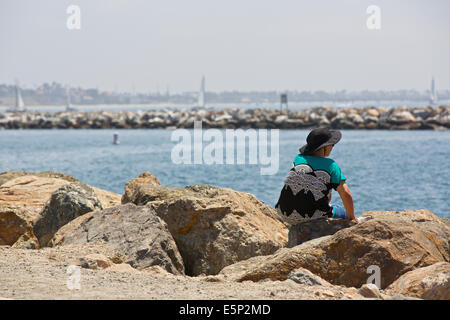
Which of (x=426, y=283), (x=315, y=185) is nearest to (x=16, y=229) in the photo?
(x=315, y=185)

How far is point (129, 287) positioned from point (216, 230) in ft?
7.56

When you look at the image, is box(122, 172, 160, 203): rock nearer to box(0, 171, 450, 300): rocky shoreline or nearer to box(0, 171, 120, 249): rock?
box(0, 171, 450, 300): rocky shoreline

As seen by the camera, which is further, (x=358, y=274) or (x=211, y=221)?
(x=211, y=221)

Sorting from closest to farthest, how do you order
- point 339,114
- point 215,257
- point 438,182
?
point 215,257, point 438,182, point 339,114

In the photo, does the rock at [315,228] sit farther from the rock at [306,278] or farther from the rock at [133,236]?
the rock at [133,236]

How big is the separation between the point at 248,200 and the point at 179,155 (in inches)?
1348

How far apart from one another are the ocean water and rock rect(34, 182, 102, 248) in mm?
11772

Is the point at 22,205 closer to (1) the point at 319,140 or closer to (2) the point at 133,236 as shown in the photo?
(2) the point at 133,236

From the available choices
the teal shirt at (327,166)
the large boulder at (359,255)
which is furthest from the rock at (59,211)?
the teal shirt at (327,166)

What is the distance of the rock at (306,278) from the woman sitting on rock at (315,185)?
905 millimetres

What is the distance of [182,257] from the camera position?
25.3ft
